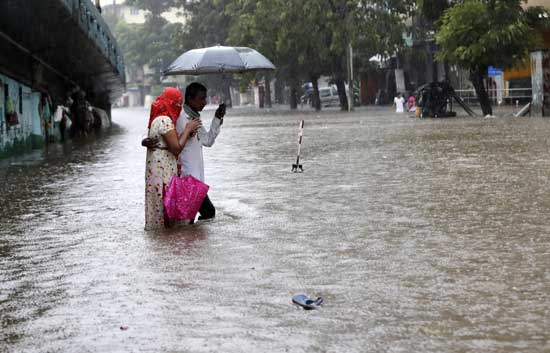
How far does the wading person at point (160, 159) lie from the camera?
32.5 ft

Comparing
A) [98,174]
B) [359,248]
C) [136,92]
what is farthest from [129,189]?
[136,92]

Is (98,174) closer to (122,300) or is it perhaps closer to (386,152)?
(386,152)

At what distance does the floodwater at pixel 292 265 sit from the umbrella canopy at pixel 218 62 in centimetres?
150

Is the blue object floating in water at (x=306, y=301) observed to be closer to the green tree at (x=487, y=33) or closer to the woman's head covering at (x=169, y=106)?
the woman's head covering at (x=169, y=106)

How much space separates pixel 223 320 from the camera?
586cm

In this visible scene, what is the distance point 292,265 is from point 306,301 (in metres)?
1.53

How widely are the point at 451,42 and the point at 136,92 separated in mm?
132884

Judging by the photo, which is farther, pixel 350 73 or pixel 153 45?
pixel 153 45

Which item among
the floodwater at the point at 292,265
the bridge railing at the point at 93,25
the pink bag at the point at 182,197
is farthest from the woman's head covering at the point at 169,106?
the bridge railing at the point at 93,25

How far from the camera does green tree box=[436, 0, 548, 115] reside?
37188mm

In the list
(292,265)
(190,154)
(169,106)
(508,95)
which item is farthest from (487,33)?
(292,265)

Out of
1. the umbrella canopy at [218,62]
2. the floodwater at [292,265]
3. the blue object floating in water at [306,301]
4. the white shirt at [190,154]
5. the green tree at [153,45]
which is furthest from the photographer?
the green tree at [153,45]

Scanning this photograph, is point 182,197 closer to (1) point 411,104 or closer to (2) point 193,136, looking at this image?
(2) point 193,136

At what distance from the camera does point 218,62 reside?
15.4 meters
